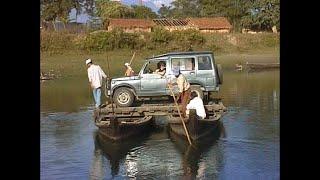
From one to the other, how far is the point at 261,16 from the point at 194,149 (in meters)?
20.7

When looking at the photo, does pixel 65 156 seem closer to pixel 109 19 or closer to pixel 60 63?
pixel 60 63

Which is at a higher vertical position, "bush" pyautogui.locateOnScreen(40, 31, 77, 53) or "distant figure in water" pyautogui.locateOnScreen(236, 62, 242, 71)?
"bush" pyautogui.locateOnScreen(40, 31, 77, 53)

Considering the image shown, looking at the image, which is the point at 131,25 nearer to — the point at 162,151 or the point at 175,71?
the point at 175,71

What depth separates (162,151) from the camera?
841cm

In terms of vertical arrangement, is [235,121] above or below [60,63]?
below

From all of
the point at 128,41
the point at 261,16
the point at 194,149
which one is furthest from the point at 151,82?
the point at 261,16

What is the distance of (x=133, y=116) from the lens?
9773 millimetres

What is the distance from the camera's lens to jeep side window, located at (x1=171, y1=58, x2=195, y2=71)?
1089cm

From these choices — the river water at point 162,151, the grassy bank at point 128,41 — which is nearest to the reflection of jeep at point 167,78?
the river water at point 162,151

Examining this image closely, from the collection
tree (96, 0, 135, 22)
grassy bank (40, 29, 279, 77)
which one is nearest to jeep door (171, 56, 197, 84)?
grassy bank (40, 29, 279, 77)

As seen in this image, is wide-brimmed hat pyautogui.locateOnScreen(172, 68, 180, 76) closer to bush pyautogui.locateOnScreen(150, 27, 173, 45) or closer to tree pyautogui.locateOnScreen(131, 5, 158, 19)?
bush pyautogui.locateOnScreen(150, 27, 173, 45)

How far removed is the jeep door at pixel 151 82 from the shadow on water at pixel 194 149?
1.39 m
